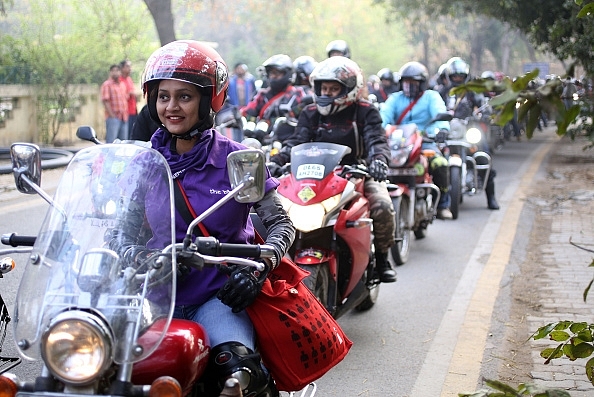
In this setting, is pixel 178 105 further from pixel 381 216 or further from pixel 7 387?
pixel 381 216

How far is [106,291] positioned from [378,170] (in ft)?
13.7

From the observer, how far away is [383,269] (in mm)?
7012

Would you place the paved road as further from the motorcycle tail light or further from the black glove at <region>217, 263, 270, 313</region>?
the black glove at <region>217, 263, 270, 313</region>

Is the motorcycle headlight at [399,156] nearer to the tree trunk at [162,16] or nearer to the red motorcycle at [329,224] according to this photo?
the red motorcycle at [329,224]

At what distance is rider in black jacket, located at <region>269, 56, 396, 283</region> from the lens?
22.7ft

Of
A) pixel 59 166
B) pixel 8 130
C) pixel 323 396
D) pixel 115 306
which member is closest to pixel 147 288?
pixel 115 306

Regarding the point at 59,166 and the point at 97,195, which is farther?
the point at 59,166

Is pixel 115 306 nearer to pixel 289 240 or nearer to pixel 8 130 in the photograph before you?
pixel 289 240

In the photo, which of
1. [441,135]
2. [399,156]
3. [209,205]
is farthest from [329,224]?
[441,135]

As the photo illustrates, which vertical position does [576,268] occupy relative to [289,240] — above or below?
below

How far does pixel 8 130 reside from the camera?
2006 centimetres

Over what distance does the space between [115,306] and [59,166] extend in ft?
42.8

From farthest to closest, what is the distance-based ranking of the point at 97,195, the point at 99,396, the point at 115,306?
the point at 97,195 < the point at 115,306 < the point at 99,396

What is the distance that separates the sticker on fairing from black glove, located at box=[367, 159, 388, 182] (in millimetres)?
719
